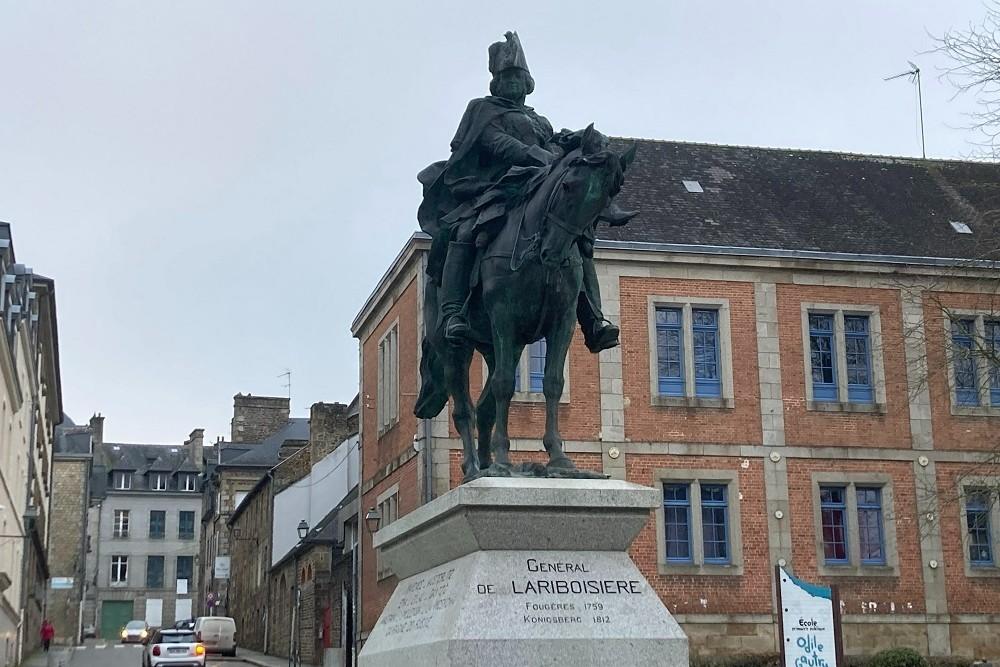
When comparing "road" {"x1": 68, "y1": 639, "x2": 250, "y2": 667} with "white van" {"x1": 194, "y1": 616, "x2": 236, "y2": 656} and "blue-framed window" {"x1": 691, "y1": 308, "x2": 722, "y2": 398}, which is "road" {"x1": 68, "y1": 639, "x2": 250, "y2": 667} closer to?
"white van" {"x1": 194, "y1": 616, "x2": 236, "y2": 656}

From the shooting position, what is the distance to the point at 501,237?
8.39 meters

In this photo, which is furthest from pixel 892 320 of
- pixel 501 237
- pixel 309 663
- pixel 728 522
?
pixel 501 237

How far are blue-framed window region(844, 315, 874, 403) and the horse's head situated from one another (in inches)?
912

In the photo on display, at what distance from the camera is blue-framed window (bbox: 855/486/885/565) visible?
2888 cm

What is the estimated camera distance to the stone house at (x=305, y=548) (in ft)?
126

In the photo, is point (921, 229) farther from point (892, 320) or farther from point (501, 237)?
point (501, 237)

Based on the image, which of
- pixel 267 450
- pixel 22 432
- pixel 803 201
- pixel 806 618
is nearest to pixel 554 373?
pixel 806 618

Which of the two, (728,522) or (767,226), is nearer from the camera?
(728,522)

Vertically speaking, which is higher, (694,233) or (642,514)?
(694,233)

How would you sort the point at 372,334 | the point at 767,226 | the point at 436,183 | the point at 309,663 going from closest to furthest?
the point at 436,183
the point at 767,226
the point at 372,334
the point at 309,663

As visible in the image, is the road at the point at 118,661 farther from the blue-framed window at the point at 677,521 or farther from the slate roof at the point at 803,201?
the slate roof at the point at 803,201

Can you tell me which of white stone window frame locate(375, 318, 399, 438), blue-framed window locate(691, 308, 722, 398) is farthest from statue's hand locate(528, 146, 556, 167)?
white stone window frame locate(375, 318, 399, 438)

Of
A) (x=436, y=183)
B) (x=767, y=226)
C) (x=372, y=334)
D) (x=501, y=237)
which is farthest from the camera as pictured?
(x=372, y=334)

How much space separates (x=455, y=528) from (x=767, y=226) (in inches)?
967
